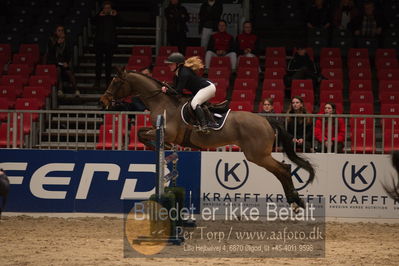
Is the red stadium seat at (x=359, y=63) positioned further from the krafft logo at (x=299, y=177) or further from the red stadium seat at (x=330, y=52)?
the krafft logo at (x=299, y=177)

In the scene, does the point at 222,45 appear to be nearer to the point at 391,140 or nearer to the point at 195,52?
the point at 195,52

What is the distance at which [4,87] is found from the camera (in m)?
16.5

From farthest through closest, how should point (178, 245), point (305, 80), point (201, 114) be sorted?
point (305, 80) < point (201, 114) < point (178, 245)

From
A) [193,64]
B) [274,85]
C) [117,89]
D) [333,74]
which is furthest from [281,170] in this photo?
[333,74]

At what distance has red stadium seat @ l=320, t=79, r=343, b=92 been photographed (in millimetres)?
16297

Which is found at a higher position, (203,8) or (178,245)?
(203,8)

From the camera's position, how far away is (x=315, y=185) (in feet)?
44.5

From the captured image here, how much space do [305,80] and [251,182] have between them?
11.9ft

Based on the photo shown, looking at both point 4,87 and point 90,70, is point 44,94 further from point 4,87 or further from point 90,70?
point 90,70

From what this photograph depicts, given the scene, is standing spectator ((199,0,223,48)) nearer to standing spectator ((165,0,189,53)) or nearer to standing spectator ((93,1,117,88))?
standing spectator ((165,0,189,53))

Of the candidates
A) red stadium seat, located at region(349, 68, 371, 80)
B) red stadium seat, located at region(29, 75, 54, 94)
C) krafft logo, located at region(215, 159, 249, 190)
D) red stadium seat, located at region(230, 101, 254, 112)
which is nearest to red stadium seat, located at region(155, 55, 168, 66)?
red stadium seat, located at region(29, 75, 54, 94)

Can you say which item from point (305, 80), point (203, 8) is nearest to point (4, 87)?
point (203, 8)

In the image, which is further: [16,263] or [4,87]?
[4,87]

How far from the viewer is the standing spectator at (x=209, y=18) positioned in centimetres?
1850
